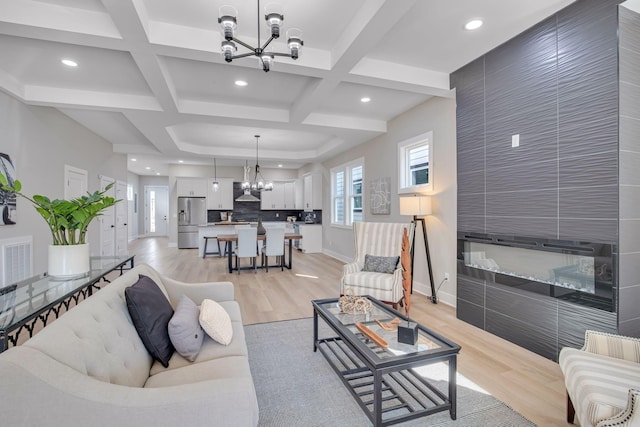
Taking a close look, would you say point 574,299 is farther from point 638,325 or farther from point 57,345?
point 57,345

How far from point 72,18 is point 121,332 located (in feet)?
8.42

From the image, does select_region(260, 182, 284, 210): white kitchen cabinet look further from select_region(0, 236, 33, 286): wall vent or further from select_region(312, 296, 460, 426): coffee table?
select_region(312, 296, 460, 426): coffee table

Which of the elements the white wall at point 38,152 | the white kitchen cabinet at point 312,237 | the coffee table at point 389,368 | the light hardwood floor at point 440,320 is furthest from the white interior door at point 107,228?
the coffee table at point 389,368

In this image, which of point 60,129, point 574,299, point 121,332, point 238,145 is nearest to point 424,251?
point 574,299

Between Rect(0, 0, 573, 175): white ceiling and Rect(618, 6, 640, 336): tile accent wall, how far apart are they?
606mm

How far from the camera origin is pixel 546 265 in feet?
8.73

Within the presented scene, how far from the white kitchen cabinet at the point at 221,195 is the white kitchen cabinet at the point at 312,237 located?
3034 millimetres

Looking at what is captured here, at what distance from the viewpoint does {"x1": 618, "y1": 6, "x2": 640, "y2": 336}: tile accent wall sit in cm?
217

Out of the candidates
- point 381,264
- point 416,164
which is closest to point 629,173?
point 381,264

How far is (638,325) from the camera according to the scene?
226cm

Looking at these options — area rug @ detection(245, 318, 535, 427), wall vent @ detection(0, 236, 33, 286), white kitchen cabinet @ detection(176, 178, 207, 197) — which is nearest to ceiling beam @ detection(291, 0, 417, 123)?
area rug @ detection(245, 318, 535, 427)

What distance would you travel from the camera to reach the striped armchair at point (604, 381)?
1.32 metres

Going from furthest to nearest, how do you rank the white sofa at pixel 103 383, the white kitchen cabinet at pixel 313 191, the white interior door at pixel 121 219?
the white kitchen cabinet at pixel 313 191
the white interior door at pixel 121 219
the white sofa at pixel 103 383

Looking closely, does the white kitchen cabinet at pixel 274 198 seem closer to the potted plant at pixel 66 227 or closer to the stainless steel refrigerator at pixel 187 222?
the stainless steel refrigerator at pixel 187 222
